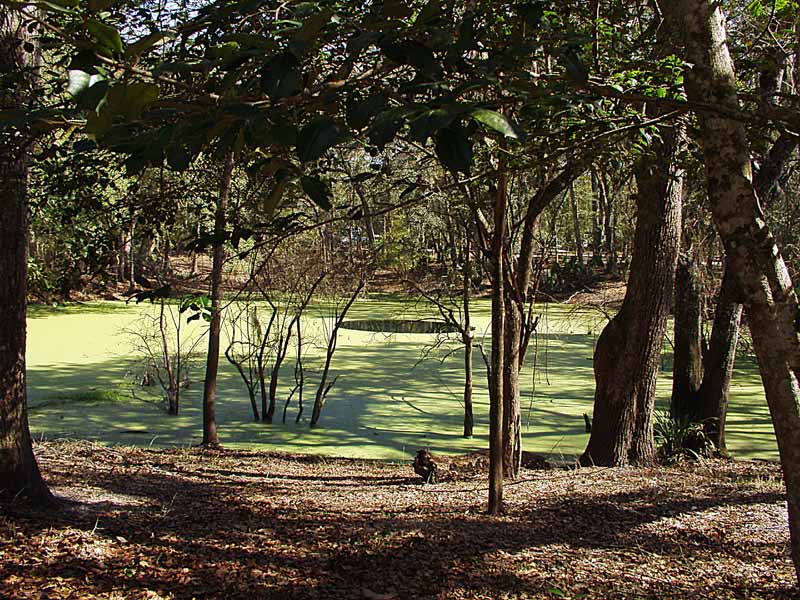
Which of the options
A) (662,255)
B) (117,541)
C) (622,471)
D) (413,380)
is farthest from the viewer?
(413,380)

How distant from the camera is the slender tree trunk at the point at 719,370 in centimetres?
518

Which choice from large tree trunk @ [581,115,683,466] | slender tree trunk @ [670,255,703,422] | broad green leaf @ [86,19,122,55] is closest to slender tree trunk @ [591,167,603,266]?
slender tree trunk @ [670,255,703,422]

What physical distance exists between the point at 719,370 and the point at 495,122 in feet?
16.3

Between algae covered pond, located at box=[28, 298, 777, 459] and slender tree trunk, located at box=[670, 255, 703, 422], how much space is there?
0.77 metres

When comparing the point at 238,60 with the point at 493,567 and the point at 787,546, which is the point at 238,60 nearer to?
the point at 493,567

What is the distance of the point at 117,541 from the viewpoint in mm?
2312

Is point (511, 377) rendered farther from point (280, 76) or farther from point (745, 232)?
point (280, 76)

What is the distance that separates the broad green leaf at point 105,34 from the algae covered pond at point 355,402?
5.33m

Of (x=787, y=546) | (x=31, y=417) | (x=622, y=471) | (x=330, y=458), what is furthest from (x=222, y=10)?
(x=31, y=417)

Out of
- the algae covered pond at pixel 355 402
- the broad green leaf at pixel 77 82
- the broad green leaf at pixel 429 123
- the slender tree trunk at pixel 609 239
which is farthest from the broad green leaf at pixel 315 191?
the slender tree trunk at pixel 609 239

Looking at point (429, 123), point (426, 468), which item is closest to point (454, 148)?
point (429, 123)

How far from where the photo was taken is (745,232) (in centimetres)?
147

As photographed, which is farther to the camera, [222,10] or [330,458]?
[330,458]

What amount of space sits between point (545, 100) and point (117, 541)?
1.87 m
